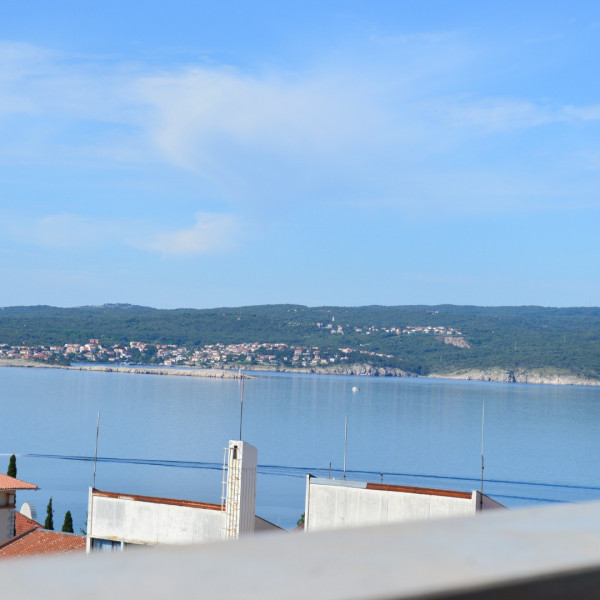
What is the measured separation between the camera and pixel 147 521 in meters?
13.0

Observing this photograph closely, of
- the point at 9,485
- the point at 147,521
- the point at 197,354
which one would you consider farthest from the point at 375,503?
the point at 197,354

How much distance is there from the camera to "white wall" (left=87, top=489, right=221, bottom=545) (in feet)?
42.2

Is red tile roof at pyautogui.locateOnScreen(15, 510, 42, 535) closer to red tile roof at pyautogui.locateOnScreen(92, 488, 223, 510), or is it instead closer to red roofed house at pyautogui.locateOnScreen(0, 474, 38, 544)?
red roofed house at pyautogui.locateOnScreen(0, 474, 38, 544)

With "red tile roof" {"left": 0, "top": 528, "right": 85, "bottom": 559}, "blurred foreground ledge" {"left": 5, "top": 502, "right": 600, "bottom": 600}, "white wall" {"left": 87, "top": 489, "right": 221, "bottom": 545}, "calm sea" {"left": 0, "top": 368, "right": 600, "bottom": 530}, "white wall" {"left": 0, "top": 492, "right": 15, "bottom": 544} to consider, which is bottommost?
"calm sea" {"left": 0, "top": 368, "right": 600, "bottom": 530}

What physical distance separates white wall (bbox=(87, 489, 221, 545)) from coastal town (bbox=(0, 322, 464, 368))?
148 meters

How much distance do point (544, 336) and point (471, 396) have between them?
46373 mm

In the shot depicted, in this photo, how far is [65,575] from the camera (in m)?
0.56

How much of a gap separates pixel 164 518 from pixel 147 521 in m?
0.27

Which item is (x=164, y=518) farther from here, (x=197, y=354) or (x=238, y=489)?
(x=197, y=354)

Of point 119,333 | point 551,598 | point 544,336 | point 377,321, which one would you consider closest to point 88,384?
point 119,333

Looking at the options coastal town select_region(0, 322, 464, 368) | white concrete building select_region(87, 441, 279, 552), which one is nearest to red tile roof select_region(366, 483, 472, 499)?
white concrete building select_region(87, 441, 279, 552)

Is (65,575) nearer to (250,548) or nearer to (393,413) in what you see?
(250,548)

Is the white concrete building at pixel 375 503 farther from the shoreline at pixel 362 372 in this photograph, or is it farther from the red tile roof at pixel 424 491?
the shoreline at pixel 362 372

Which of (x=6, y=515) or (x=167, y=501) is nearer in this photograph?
(x=167, y=501)
